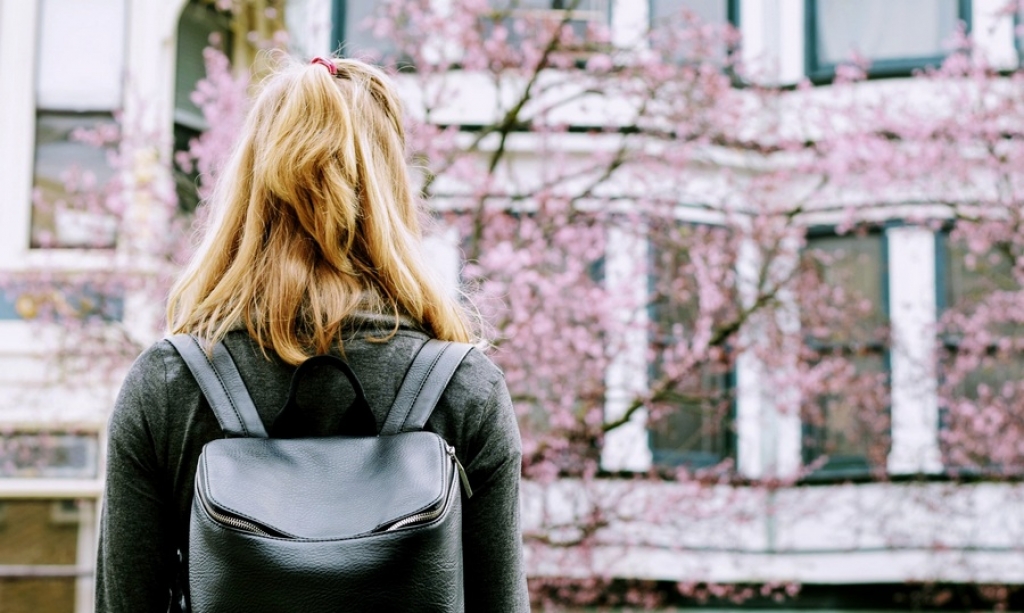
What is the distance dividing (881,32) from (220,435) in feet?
35.4

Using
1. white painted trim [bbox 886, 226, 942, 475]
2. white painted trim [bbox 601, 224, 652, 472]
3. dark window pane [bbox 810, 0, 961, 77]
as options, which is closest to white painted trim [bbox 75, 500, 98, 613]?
white painted trim [bbox 601, 224, 652, 472]

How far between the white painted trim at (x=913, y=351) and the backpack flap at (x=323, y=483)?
9378 mm

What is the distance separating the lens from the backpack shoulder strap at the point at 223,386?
195cm

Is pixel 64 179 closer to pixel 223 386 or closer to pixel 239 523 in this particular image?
pixel 223 386

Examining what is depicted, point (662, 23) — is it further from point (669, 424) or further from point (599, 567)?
point (599, 567)

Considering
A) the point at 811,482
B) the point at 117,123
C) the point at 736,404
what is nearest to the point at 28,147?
the point at 117,123

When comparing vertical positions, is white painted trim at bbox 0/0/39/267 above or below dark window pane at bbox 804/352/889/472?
above

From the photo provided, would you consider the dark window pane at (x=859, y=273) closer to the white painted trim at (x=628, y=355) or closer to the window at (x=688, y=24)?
the white painted trim at (x=628, y=355)

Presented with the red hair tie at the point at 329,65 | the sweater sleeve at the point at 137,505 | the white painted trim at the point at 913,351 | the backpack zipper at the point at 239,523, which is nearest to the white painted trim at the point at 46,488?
the white painted trim at the point at 913,351

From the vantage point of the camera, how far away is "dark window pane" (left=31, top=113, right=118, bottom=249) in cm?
998

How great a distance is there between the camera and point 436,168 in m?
8.66

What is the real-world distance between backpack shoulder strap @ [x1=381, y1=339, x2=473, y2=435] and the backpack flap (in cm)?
5

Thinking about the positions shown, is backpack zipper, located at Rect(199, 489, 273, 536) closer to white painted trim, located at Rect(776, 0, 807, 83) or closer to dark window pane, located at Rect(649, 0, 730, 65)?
dark window pane, located at Rect(649, 0, 730, 65)

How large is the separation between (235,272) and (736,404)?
31.9 ft
